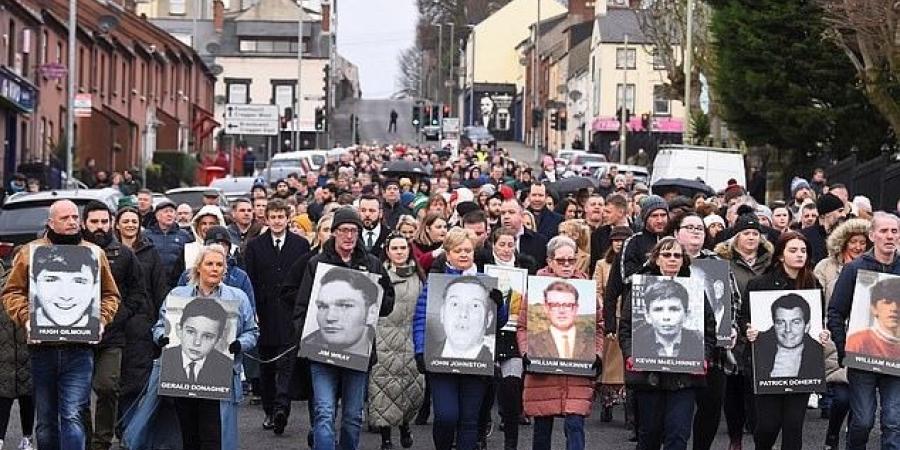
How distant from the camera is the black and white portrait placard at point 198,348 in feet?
35.8

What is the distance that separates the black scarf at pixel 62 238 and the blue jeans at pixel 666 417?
139 inches

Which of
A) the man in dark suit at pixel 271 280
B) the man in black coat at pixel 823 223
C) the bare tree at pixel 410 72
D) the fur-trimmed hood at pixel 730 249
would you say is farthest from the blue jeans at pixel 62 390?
the bare tree at pixel 410 72

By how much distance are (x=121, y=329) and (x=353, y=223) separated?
1601 mm

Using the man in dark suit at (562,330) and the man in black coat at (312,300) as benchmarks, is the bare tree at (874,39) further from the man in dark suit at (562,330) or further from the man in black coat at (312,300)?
the man in black coat at (312,300)

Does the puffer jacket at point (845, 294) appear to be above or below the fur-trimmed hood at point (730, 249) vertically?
below

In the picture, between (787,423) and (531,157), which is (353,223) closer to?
(787,423)

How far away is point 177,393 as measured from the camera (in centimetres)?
1092

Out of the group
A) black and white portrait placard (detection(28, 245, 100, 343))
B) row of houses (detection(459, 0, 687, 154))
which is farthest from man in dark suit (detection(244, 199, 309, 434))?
row of houses (detection(459, 0, 687, 154))

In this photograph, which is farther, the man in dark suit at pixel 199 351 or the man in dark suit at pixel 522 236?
the man in dark suit at pixel 522 236

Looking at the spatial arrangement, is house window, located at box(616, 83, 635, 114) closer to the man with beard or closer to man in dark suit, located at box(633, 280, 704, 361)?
the man with beard

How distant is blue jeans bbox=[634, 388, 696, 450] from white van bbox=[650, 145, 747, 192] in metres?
23.6

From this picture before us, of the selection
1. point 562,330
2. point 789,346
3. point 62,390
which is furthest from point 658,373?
point 62,390

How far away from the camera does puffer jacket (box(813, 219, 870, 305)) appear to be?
43.0 feet

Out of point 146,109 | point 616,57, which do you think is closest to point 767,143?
point 146,109
